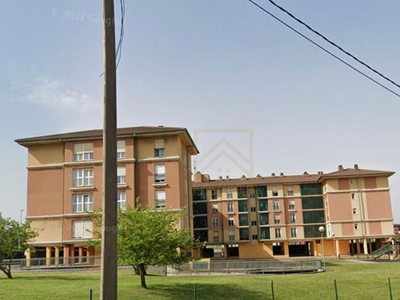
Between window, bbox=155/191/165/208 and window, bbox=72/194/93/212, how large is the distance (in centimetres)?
694

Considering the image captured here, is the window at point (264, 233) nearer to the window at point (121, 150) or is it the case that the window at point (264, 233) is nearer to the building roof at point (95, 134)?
the building roof at point (95, 134)

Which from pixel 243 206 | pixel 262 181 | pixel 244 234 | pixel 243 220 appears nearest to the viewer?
pixel 244 234

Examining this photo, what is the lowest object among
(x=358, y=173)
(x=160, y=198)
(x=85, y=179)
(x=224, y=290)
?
(x=224, y=290)

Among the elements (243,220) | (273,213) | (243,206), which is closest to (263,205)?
(273,213)

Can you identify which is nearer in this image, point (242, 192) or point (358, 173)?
point (358, 173)

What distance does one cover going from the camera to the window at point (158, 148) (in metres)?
46.5

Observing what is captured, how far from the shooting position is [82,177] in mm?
46656

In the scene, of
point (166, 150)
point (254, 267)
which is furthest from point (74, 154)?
point (254, 267)

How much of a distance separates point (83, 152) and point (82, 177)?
8.79 ft

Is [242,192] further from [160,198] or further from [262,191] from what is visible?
[160,198]

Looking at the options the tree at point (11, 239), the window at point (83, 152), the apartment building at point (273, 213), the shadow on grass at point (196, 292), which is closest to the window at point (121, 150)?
the window at point (83, 152)

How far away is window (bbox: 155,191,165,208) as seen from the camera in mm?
45281

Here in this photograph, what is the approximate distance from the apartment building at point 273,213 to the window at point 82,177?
32109 millimetres

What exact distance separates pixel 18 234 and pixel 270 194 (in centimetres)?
5451
